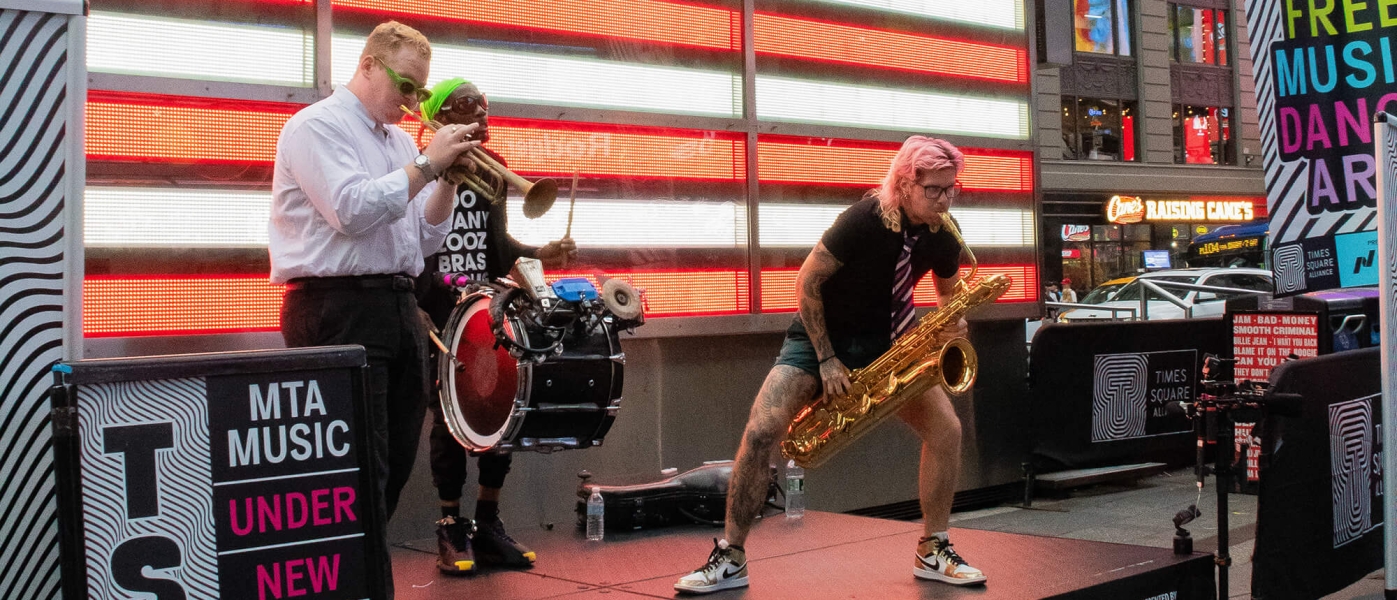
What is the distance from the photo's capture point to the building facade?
108 ft

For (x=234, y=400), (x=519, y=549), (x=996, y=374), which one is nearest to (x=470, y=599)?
(x=519, y=549)

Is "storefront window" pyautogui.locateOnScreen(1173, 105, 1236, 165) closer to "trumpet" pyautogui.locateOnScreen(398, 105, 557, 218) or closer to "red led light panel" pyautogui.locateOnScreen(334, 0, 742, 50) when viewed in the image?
"red led light panel" pyautogui.locateOnScreen(334, 0, 742, 50)

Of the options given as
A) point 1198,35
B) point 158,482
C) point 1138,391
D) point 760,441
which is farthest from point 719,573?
point 1198,35

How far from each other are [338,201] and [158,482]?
133 cm

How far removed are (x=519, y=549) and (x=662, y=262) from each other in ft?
7.09

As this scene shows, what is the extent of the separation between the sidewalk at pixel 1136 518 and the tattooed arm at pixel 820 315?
2.83 metres

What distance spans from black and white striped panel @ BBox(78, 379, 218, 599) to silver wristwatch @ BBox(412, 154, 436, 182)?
4.29ft

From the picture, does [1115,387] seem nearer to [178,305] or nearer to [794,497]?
[794,497]

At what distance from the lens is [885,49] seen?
867cm

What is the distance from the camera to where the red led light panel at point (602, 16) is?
6574 millimetres

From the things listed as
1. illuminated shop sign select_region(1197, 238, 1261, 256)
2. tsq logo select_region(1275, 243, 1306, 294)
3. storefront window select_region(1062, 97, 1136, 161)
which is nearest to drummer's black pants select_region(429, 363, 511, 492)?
tsq logo select_region(1275, 243, 1306, 294)

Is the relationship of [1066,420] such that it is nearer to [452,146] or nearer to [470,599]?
[470,599]

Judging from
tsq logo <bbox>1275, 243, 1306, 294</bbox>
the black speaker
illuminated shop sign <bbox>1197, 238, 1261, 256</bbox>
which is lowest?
tsq logo <bbox>1275, 243, 1306, 294</bbox>

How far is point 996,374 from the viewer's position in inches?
372
